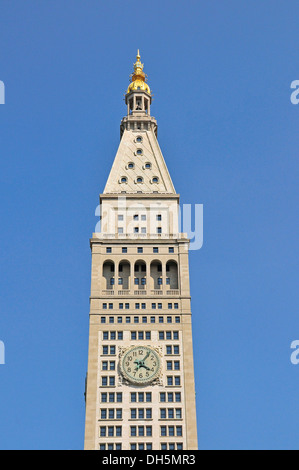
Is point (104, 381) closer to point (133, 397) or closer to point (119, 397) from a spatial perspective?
point (119, 397)

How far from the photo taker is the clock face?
4646 inches

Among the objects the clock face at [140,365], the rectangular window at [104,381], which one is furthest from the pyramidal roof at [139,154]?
the rectangular window at [104,381]

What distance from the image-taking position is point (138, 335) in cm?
12256

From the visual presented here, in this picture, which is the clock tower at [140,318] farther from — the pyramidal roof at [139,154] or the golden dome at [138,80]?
the golden dome at [138,80]

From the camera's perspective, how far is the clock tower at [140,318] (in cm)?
11456

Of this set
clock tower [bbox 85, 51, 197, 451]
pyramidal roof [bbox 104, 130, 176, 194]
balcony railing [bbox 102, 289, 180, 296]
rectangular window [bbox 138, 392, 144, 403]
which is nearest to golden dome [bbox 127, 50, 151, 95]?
pyramidal roof [bbox 104, 130, 176, 194]

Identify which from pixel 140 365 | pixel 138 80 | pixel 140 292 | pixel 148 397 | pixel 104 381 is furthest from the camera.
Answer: pixel 138 80

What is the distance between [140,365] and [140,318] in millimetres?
8057

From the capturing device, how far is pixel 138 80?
160 metres

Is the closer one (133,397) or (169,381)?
(133,397)

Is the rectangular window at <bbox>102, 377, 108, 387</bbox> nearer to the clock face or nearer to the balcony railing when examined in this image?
the clock face

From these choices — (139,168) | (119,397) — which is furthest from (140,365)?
(139,168)
